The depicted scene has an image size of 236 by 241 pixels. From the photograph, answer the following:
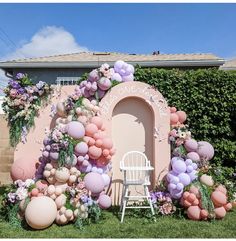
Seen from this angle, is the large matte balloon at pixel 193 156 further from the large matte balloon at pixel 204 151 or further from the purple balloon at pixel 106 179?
the purple balloon at pixel 106 179

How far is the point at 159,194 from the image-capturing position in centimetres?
653

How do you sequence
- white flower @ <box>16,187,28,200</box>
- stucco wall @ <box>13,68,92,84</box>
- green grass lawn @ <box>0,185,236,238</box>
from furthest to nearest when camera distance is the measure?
stucco wall @ <box>13,68,92,84</box> → white flower @ <box>16,187,28,200</box> → green grass lawn @ <box>0,185,236,238</box>

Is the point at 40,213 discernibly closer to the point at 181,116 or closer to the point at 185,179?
the point at 185,179

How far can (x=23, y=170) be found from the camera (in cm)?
670

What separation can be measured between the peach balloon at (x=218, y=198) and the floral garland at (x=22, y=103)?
3.75 meters

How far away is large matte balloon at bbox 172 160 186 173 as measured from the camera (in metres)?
6.39

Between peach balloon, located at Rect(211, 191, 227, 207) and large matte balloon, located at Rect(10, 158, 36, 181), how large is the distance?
3.26 m

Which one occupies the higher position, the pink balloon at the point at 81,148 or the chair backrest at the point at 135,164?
the pink balloon at the point at 81,148

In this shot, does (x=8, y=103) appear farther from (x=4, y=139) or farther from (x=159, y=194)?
(x=159, y=194)

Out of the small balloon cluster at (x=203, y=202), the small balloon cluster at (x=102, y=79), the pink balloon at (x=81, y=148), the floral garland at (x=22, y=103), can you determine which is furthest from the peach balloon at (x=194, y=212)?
the floral garland at (x=22, y=103)

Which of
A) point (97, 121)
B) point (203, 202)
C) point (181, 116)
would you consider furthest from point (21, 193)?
point (181, 116)

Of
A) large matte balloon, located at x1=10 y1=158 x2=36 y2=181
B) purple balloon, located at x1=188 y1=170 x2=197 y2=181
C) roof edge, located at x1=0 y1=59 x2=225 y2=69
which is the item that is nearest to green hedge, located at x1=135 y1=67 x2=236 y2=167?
purple balloon, located at x1=188 y1=170 x2=197 y2=181

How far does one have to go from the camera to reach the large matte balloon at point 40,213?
17.7 feet

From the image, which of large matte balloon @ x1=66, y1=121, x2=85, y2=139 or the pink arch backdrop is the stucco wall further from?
large matte balloon @ x1=66, y1=121, x2=85, y2=139
